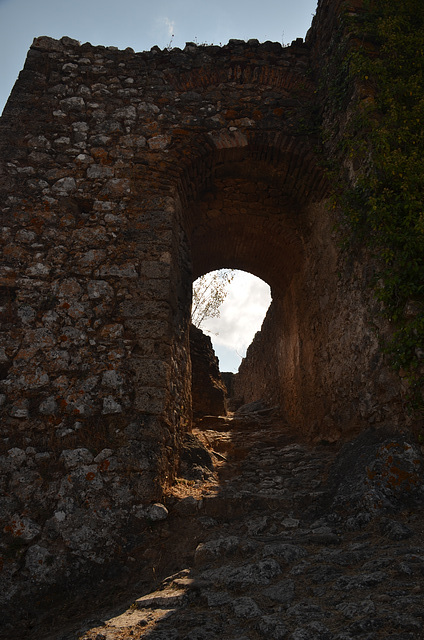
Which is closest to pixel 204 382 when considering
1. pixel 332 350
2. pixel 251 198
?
pixel 332 350

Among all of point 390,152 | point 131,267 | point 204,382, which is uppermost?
point 390,152

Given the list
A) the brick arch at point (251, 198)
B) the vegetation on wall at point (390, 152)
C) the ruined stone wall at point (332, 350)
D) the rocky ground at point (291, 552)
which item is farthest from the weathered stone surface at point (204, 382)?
the vegetation on wall at point (390, 152)

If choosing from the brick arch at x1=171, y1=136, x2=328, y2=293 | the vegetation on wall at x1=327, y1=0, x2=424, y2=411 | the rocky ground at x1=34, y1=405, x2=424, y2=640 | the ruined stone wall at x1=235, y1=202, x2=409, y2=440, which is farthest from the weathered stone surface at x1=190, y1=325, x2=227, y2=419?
the vegetation on wall at x1=327, y1=0, x2=424, y2=411

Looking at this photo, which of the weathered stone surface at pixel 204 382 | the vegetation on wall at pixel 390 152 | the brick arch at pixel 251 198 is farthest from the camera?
the weathered stone surface at pixel 204 382

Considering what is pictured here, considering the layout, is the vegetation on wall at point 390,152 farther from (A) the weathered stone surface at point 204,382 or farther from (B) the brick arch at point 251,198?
(A) the weathered stone surface at point 204,382

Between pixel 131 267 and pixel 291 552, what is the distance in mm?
2757

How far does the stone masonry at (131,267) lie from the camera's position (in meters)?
3.15

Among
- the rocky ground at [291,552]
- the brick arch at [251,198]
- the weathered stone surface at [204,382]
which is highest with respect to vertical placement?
the brick arch at [251,198]

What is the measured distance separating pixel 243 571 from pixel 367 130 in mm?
3792

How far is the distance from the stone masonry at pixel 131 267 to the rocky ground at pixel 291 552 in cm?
35

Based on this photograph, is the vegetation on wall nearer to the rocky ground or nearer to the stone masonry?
the stone masonry

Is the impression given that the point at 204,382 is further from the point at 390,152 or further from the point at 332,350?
the point at 390,152

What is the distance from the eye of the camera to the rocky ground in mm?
1734

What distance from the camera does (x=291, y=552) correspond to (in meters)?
2.50
